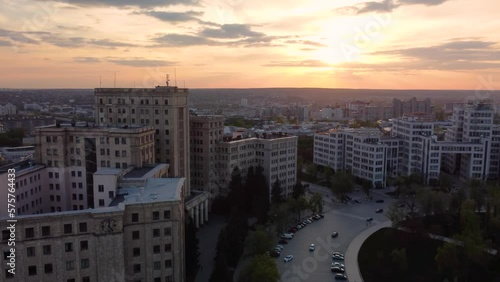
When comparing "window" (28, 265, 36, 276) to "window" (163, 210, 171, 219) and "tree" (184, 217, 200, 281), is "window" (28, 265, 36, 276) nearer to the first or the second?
"window" (163, 210, 171, 219)

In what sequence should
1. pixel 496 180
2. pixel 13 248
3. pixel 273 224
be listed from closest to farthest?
pixel 13 248, pixel 273 224, pixel 496 180

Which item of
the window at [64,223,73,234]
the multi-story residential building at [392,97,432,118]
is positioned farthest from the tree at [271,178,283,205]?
the multi-story residential building at [392,97,432,118]

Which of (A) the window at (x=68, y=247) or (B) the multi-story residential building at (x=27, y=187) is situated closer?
(A) the window at (x=68, y=247)

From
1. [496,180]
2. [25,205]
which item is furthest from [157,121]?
[496,180]

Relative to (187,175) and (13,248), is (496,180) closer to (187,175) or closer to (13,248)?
(187,175)

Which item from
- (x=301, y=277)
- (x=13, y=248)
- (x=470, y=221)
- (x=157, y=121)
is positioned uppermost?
(x=157, y=121)

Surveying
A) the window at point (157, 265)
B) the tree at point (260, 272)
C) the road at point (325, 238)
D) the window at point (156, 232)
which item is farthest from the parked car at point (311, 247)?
the window at point (156, 232)

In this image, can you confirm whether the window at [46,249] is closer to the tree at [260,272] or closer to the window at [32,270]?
the window at [32,270]
